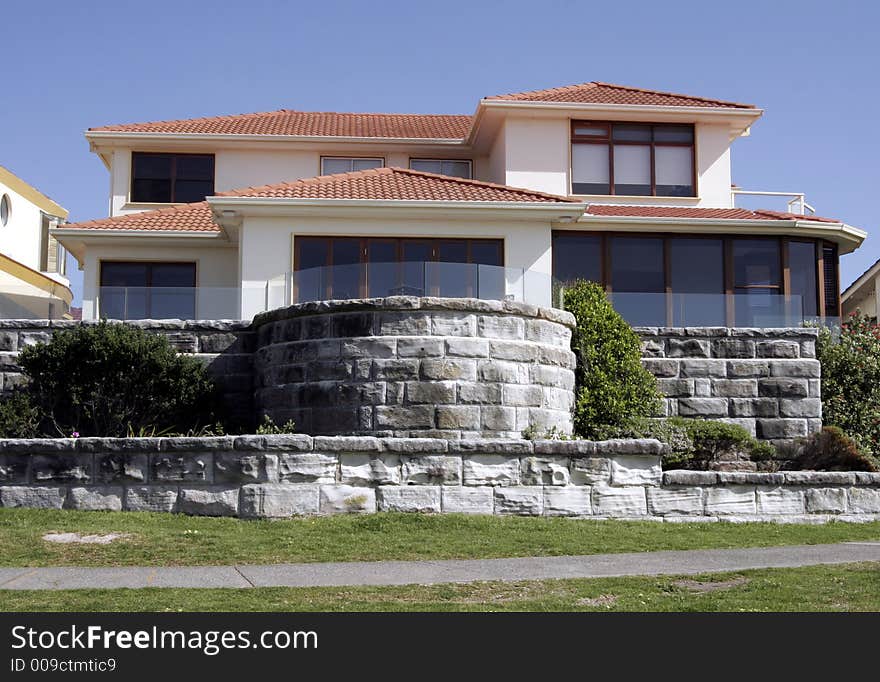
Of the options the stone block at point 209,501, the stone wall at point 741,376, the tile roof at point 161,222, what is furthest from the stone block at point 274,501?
the tile roof at point 161,222

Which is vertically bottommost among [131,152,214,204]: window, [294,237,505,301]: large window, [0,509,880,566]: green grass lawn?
[0,509,880,566]: green grass lawn

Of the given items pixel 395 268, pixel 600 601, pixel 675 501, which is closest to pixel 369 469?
pixel 675 501

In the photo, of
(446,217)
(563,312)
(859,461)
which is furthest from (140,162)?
(859,461)

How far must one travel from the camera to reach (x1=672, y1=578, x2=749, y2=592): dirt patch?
355 inches

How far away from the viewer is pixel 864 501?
14.4 meters

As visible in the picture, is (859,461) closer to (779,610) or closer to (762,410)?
(762,410)

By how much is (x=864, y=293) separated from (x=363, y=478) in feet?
83.2

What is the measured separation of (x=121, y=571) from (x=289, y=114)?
2120cm

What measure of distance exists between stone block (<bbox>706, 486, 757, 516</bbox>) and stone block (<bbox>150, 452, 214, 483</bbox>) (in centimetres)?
626

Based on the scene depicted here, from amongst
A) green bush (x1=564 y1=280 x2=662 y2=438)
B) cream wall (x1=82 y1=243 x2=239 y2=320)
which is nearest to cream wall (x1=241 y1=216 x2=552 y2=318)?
cream wall (x1=82 y1=243 x2=239 y2=320)

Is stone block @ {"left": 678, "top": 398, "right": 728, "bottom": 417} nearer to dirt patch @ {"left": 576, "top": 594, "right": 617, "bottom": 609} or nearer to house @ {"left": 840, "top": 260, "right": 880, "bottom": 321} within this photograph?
dirt patch @ {"left": 576, "top": 594, "right": 617, "bottom": 609}

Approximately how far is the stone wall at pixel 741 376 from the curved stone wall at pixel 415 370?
10.0 feet

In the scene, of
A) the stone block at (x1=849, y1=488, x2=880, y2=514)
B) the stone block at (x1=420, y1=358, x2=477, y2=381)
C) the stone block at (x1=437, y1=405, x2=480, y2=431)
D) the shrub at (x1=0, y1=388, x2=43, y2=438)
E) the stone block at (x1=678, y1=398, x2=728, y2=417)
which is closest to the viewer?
the stone block at (x1=849, y1=488, x2=880, y2=514)

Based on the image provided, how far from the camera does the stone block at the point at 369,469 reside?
43.1 feet
